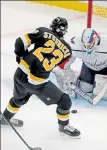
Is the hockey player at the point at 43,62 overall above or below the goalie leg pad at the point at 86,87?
above

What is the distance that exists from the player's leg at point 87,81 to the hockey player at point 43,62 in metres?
0.56

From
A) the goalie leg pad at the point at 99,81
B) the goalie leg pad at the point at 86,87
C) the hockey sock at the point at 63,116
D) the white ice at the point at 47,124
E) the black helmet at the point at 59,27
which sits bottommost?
the white ice at the point at 47,124

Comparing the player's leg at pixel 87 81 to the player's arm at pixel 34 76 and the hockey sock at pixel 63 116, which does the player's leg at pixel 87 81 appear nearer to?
the hockey sock at pixel 63 116

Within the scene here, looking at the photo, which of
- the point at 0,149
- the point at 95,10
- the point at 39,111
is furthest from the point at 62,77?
the point at 95,10

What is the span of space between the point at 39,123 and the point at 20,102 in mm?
239

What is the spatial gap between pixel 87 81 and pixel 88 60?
7.1 inches

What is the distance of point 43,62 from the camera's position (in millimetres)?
2393

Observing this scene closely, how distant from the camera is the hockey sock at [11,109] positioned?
2.64 metres

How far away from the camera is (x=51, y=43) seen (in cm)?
240

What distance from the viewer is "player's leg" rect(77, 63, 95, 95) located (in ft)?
10.2

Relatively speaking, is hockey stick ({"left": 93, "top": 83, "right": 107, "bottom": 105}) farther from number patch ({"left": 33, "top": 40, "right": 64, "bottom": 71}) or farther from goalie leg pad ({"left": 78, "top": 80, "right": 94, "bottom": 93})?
number patch ({"left": 33, "top": 40, "right": 64, "bottom": 71})

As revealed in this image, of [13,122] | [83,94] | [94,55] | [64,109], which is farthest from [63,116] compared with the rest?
[94,55]

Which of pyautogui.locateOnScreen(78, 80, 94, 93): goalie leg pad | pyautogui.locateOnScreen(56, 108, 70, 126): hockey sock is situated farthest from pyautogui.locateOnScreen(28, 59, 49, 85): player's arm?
pyautogui.locateOnScreen(78, 80, 94, 93): goalie leg pad

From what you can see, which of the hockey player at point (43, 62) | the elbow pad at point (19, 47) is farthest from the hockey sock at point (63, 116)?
the elbow pad at point (19, 47)
